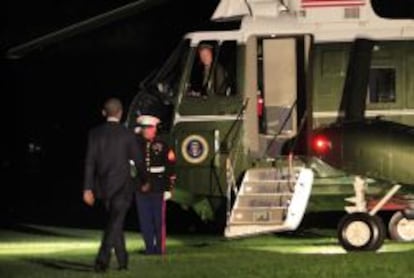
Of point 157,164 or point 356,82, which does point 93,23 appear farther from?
point 356,82

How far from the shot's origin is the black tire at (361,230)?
15250mm

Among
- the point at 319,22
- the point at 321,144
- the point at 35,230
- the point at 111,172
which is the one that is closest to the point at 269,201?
the point at 321,144

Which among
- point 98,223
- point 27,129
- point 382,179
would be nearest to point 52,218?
point 98,223

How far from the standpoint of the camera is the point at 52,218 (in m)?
24.2

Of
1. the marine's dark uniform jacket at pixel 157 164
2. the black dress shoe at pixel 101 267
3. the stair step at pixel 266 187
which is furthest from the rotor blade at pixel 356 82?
the black dress shoe at pixel 101 267

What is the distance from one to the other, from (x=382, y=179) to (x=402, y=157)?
451 mm

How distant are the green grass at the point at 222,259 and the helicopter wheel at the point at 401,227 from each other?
10.5 inches

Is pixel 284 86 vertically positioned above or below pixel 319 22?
below

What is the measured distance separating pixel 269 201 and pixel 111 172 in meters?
3.98

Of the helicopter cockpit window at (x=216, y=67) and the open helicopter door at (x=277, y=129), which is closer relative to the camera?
A: the open helicopter door at (x=277, y=129)

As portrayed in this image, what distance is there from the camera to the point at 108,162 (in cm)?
1235

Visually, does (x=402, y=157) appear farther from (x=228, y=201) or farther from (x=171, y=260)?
(x=171, y=260)

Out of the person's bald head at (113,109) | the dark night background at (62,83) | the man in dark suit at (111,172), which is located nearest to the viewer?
the man in dark suit at (111,172)

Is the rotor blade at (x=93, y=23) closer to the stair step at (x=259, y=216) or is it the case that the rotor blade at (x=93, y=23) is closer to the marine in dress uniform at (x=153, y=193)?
the marine in dress uniform at (x=153, y=193)
